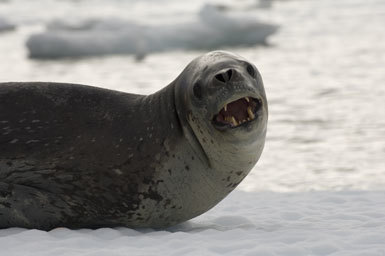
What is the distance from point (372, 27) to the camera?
63.1 feet

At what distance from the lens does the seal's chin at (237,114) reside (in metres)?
4.00

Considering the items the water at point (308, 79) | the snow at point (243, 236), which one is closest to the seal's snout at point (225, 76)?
the snow at point (243, 236)

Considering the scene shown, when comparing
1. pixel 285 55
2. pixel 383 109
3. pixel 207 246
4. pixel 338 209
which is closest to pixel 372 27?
pixel 285 55

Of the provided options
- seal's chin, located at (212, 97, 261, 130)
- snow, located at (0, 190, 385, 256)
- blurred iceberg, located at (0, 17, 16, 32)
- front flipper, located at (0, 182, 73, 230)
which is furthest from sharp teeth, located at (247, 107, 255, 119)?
blurred iceberg, located at (0, 17, 16, 32)

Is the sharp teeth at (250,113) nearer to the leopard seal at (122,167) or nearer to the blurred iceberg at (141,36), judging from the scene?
the leopard seal at (122,167)

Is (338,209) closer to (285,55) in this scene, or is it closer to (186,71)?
(186,71)

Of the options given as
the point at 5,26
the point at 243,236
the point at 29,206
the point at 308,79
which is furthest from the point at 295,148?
the point at 5,26

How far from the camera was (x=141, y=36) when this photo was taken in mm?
16562

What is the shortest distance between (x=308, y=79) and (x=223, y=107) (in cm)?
928

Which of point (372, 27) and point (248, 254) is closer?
point (248, 254)

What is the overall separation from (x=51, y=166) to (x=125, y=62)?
39.4 feet

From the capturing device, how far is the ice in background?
390 centimetres

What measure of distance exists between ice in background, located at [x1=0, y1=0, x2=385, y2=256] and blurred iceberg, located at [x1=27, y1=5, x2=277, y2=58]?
0.90ft

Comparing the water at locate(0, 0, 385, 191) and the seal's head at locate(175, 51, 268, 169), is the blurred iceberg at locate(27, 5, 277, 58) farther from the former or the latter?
the seal's head at locate(175, 51, 268, 169)
